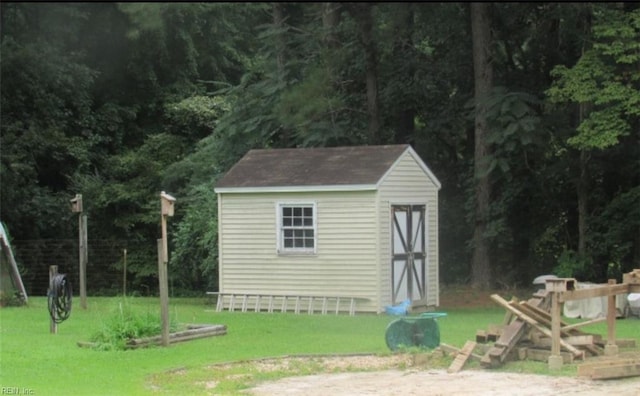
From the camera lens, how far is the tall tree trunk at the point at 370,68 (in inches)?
916

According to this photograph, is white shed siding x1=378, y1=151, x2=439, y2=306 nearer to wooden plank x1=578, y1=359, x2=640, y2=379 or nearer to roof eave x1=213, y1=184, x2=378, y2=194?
roof eave x1=213, y1=184, x2=378, y2=194

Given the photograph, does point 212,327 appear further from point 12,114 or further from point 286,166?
point 12,114

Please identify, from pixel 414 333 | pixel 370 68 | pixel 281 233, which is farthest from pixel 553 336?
pixel 370 68

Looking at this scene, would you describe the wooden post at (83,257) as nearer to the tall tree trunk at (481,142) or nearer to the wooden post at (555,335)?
the tall tree trunk at (481,142)

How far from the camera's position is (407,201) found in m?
19.0

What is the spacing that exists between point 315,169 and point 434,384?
31.6ft

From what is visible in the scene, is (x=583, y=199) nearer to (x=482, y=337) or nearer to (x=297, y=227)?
(x=297, y=227)

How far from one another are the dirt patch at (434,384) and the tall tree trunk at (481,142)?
447 inches

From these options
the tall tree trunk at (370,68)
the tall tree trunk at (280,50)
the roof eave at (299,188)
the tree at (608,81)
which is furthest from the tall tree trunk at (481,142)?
the tall tree trunk at (280,50)

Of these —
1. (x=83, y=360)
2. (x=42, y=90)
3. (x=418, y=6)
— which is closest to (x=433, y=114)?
(x=418, y=6)

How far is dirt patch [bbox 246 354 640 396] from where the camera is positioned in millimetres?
9578

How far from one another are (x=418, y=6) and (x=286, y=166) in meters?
6.02

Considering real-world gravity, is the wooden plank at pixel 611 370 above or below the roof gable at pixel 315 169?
below

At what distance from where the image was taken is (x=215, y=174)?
2548 centimetres
